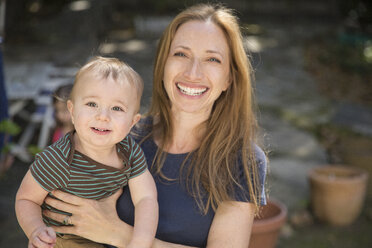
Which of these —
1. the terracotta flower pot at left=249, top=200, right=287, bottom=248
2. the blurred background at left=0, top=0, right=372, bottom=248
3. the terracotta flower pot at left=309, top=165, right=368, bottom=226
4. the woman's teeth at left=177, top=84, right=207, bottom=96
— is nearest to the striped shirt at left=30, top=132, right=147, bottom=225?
the woman's teeth at left=177, top=84, right=207, bottom=96

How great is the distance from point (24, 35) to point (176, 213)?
7.26 m

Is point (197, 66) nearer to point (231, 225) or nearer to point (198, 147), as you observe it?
point (198, 147)

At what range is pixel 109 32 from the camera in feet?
31.1

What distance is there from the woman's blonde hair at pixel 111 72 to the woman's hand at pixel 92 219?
0.40 m

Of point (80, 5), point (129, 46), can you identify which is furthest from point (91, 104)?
point (80, 5)

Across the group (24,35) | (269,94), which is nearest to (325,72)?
(269,94)

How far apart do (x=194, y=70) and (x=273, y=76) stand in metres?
6.37

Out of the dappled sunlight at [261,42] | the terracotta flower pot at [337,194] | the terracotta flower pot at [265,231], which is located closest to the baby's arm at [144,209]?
the terracotta flower pot at [265,231]

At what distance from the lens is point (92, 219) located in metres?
1.84

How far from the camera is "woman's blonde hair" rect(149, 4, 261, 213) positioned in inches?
77.4

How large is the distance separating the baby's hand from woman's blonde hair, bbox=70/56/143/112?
1.70 ft

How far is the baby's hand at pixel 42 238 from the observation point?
160 cm

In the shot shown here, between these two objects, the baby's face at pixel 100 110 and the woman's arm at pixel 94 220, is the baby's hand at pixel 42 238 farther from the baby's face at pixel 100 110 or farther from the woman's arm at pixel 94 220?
the baby's face at pixel 100 110

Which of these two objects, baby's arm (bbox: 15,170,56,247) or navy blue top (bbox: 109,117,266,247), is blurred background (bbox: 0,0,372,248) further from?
baby's arm (bbox: 15,170,56,247)
